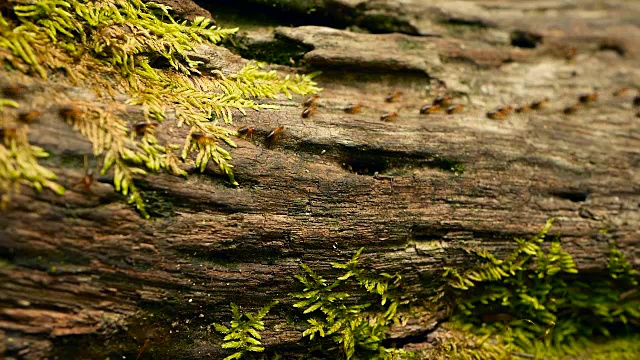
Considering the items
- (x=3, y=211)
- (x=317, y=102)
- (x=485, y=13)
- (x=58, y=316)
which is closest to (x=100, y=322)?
(x=58, y=316)

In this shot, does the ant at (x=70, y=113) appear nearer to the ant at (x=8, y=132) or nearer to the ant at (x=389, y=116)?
the ant at (x=8, y=132)

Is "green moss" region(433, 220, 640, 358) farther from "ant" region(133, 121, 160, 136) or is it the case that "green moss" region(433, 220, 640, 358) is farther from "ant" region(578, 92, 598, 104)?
"ant" region(133, 121, 160, 136)

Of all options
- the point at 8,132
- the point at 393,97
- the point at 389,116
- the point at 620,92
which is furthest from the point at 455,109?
the point at 8,132

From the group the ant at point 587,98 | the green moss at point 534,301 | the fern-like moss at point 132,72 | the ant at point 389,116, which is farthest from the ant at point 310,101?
the ant at point 587,98

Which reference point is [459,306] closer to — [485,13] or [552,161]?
[552,161]

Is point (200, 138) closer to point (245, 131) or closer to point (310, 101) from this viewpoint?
point (245, 131)
